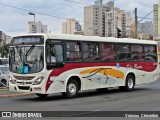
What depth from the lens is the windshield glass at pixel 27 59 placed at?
54.5 ft

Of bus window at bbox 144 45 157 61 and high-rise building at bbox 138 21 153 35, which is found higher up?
high-rise building at bbox 138 21 153 35

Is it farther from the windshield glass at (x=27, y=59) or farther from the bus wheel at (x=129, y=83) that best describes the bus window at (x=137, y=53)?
the windshield glass at (x=27, y=59)

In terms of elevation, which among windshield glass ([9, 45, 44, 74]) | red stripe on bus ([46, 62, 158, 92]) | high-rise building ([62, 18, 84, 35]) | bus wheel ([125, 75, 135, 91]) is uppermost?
high-rise building ([62, 18, 84, 35])

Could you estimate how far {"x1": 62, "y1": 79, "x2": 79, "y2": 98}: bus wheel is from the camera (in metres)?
17.8

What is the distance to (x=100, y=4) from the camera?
54094mm

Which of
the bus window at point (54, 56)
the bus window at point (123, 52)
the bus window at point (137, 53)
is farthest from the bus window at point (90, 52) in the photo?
the bus window at point (137, 53)

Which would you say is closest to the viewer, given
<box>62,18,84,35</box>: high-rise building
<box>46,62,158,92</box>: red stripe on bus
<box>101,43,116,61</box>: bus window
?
<box>46,62,158,92</box>: red stripe on bus

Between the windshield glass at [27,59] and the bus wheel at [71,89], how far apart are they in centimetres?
192

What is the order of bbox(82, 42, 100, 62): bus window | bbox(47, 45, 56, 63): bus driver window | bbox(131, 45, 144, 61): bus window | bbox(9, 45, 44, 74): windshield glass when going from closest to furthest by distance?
1. bbox(9, 45, 44, 74): windshield glass
2. bbox(47, 45, 56, 63): bus driver window
3. bbox(82, 42, 100, 62): bus window
4. bbox(131, 45, 144, 61): bus window

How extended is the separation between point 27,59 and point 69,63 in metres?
2.03

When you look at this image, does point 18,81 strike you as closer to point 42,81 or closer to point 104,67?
point 42,81

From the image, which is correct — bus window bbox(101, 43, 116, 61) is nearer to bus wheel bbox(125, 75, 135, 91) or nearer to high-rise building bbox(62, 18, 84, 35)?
bus wheel bbox(125, 75, 135, 91)

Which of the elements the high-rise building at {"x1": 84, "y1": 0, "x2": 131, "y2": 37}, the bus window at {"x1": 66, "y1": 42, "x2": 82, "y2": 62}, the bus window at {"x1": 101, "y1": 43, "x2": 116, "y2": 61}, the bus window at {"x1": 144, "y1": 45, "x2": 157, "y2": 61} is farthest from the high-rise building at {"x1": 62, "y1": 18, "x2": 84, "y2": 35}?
the bus window at {"x1": 66, "y1": 42, "x2": 82, "y2": 62}

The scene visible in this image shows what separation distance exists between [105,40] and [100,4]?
1360 inches
